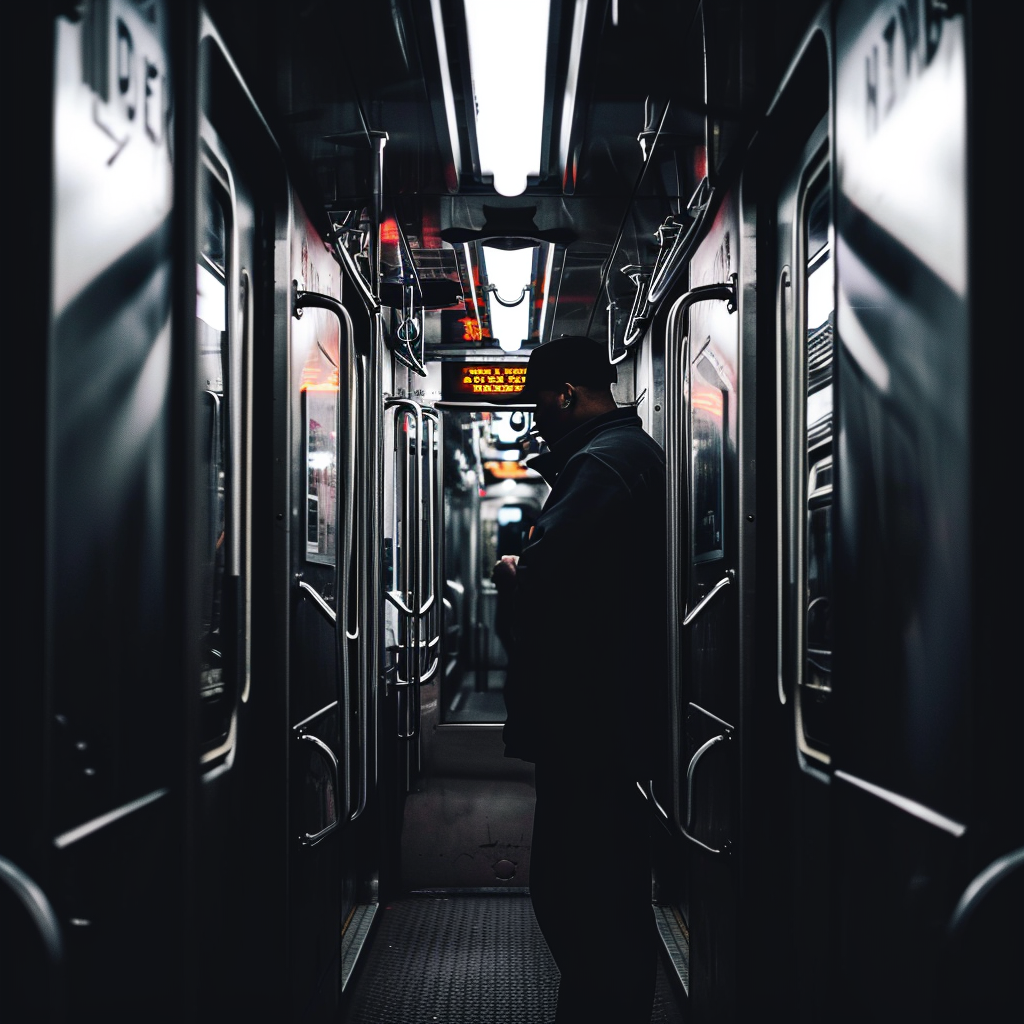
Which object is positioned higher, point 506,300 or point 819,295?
point 506,300

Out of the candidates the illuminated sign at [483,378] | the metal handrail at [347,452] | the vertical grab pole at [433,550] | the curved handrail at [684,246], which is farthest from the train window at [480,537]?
the metal handrail at [347,452]

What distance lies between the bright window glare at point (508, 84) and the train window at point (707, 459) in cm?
86

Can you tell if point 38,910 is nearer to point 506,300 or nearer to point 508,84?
point 508,84

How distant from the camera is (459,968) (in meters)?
3.28

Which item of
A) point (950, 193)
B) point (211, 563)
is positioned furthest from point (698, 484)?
point (950, 193)

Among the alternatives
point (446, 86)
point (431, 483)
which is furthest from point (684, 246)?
point (431, 483)

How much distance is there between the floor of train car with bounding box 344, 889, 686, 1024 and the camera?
294 centimetres

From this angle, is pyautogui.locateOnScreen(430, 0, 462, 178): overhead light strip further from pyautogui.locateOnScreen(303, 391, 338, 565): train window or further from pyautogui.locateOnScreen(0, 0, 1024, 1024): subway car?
pyautogui.locateOnScreen(303, 391, 338, 565): train window

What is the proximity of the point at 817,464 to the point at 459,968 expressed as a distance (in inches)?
85.5

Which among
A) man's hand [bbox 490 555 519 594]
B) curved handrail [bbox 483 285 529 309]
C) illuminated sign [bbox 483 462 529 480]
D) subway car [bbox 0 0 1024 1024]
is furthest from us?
illuminated sign [bbox 483 462 529 480]

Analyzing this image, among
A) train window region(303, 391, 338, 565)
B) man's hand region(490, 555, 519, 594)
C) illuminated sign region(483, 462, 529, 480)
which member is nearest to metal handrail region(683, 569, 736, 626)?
train window region(303, 391, 338, 565)

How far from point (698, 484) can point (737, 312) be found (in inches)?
29.3

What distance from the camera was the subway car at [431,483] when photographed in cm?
111

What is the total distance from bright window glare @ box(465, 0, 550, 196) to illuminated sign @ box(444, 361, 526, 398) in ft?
5.40
